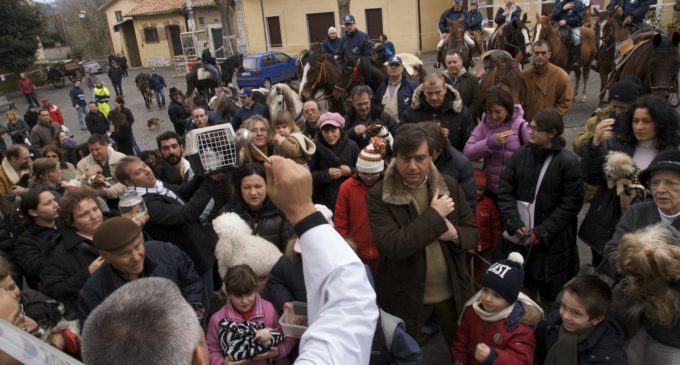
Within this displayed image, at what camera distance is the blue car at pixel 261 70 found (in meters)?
19.8

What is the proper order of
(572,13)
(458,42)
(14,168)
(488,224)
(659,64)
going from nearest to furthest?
(488,224)
(14,168)
(659,64)
(572,13)
(458,42)

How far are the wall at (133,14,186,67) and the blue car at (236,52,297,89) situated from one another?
20.3 meters

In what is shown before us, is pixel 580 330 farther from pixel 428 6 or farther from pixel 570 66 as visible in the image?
pixel 428 6

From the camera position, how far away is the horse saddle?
583 inches

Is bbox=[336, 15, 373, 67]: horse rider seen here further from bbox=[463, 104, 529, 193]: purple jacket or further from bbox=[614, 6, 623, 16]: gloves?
bbox=[614, 6, 623, 16]: gloves

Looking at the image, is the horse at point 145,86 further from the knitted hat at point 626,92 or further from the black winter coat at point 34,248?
the knitted hat at point 626,92

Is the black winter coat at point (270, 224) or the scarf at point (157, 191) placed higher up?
the scarf at point (157, 191)

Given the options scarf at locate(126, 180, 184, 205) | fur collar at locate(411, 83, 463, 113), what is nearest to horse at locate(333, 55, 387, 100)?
fur collar at locate(411, 83, 463, 113)

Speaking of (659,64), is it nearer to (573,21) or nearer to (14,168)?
(573,21)

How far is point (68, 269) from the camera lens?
326 centimetres

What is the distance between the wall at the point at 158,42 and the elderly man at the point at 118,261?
126ft

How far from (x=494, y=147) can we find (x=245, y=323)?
2.88 meters

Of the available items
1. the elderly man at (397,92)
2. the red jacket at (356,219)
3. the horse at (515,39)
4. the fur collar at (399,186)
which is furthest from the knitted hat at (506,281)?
the horse at (515,39)

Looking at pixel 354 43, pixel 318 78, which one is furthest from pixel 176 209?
pixel 354 43
